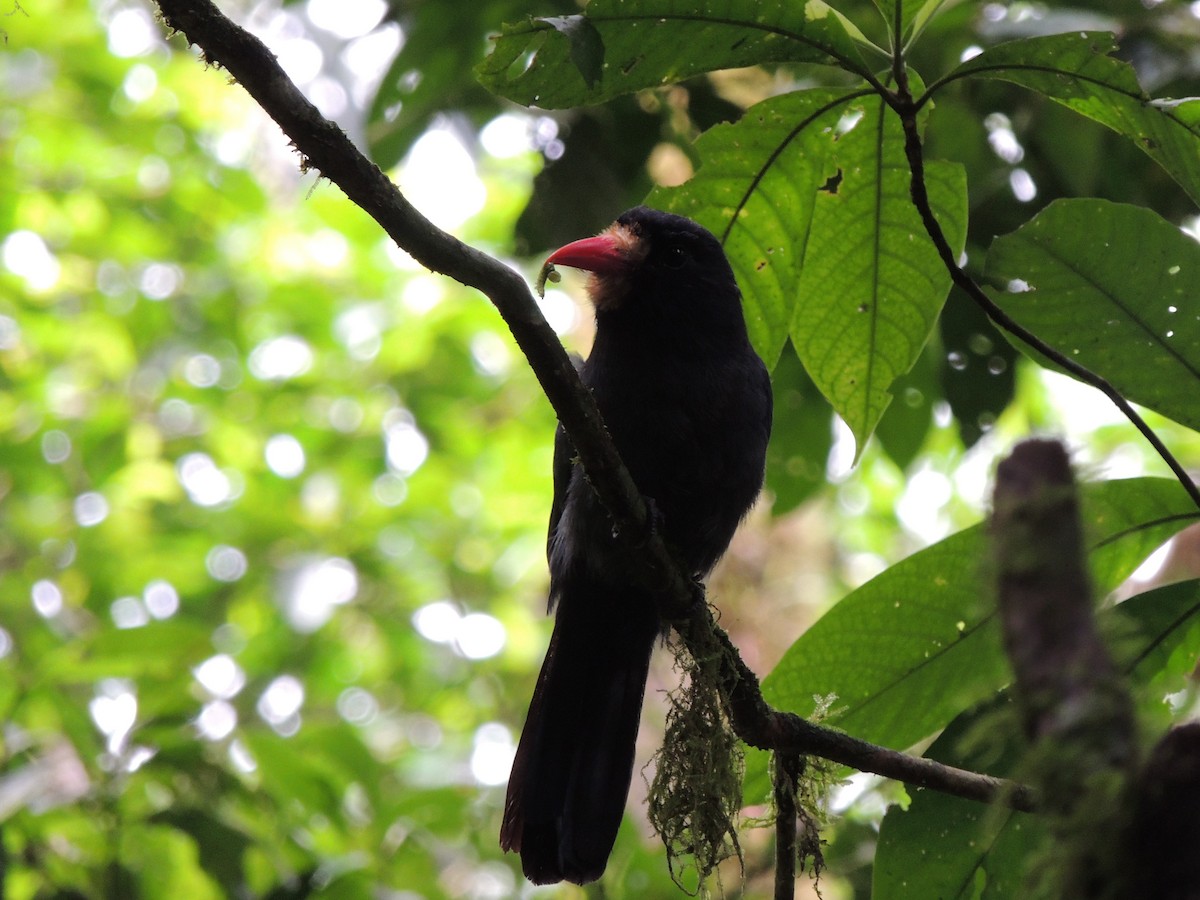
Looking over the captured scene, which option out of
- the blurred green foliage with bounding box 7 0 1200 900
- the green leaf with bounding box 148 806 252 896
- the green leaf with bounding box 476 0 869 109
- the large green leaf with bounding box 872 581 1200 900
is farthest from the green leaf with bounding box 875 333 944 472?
the green leaf with bounding box 148 806 252 896

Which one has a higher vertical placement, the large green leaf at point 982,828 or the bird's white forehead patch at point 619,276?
the bird's white forehead patch at point 619,276

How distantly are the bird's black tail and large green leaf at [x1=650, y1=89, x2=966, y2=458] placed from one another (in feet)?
2.79

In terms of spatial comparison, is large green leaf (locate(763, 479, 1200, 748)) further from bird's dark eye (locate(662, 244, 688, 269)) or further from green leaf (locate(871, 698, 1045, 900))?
bird's dark eye (locate(662, 244, 688, 269))

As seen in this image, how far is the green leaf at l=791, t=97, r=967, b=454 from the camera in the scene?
2.20m

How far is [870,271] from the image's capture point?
7.39 ft

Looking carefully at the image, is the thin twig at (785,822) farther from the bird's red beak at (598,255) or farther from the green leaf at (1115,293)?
the bird's red beak at (598,255)

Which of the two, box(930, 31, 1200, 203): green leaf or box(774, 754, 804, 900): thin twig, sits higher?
box(930, 31, 1200, 203): green leaf

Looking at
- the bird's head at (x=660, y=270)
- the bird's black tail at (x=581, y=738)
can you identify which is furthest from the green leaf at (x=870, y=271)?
the bird's black tail at (x=581, y=738)

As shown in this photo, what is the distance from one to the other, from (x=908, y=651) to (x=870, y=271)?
2.33 ft

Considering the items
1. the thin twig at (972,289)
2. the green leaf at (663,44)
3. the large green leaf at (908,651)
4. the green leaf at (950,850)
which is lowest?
the green leaf at (950,850)

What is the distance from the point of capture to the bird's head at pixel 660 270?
9.24ft

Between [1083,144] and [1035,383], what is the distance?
3.31 m

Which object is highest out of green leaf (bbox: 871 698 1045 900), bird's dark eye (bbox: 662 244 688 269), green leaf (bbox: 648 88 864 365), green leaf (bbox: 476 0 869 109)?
bird's dark eye (bbox: 662 244 688 269)

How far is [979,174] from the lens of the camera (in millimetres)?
3176
